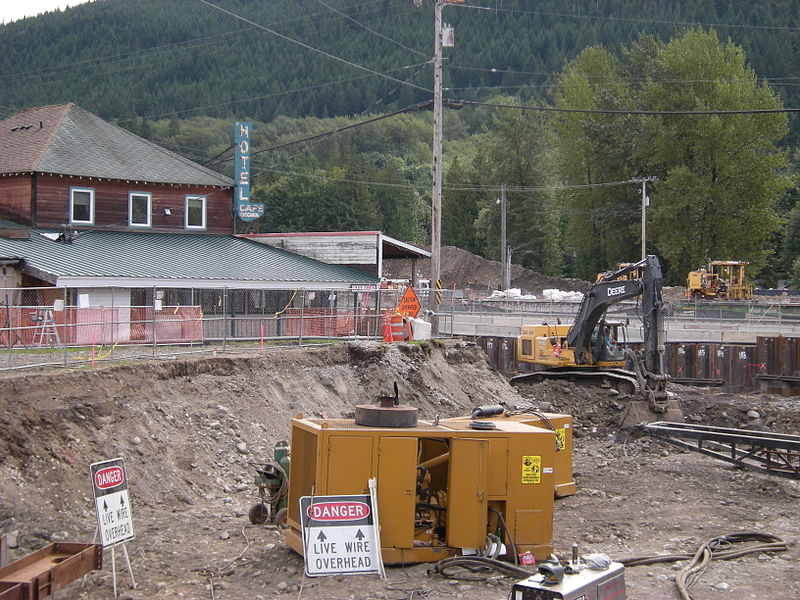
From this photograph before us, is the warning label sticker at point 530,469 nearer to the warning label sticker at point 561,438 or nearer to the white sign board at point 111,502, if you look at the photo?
the warning label sticker at point 561,438

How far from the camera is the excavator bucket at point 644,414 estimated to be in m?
26.5

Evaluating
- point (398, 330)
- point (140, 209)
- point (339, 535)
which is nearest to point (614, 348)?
point (398, 330)

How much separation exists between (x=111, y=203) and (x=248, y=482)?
61.4ft

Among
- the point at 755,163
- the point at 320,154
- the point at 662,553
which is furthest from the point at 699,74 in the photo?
the point at 320,154

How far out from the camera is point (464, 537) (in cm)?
1307

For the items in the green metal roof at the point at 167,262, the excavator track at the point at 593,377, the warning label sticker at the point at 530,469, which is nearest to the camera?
the warning label sticker at the point at 530,469

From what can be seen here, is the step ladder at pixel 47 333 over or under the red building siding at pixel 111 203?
under

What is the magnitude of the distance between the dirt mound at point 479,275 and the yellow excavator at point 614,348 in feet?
148

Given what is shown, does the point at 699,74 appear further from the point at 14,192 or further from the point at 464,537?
the point at 464,537

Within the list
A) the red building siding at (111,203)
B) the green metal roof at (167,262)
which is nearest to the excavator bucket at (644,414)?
the green metal roof at (167,262)

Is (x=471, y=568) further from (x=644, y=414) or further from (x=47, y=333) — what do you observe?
(x=644, y=414)

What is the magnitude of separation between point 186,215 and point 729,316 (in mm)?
Answer: 26715

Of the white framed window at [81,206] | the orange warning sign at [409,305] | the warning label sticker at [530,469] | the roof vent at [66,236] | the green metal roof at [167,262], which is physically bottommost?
the warning label sticker at [530,469]

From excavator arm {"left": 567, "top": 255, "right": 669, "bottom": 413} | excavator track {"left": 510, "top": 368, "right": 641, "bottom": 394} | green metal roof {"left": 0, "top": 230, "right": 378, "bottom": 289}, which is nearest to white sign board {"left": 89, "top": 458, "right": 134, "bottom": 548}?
green metal roof {"left": 0, "top": 230, "right": 378, "bottom": 289}
